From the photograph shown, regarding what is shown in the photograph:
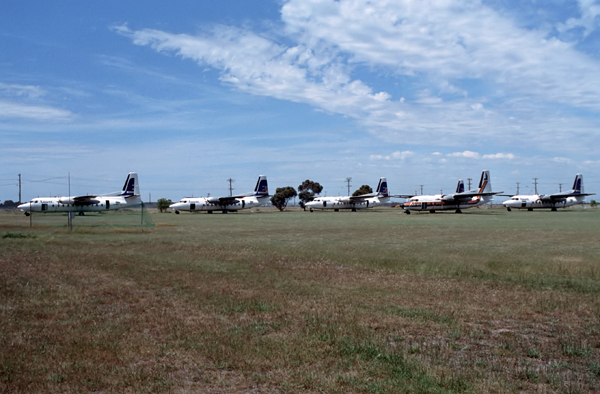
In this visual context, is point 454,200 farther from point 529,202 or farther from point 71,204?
point 71,204

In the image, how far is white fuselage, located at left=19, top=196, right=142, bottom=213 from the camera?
192 feet

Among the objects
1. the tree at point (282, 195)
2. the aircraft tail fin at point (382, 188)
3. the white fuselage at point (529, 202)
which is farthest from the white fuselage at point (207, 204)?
the white fuselage at point (529, 202)

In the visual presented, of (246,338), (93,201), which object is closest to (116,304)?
(246,338)

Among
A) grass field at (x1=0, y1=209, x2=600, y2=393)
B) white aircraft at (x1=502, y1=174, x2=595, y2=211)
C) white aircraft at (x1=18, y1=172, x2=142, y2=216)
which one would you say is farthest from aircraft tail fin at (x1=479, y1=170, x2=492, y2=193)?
grass field at (x1=0, y1=209, x2=600, y2=393)

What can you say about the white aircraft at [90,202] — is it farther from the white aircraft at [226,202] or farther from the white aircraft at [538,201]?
the white aircraft at [538,201]

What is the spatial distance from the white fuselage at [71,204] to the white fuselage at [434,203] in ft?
124

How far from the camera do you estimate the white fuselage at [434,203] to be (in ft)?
222

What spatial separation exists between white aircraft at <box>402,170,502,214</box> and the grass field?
53057mm

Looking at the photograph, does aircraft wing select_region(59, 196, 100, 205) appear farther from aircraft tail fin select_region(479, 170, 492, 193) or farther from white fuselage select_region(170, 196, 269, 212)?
aircraft tail fin select_region(479, 170, 492, 193)

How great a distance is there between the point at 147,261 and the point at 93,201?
172 feet

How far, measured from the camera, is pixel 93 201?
6281 cm

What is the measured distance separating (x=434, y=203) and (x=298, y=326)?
63.4m

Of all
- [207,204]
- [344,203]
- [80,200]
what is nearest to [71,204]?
[80,200]

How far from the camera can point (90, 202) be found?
62.3 metres
